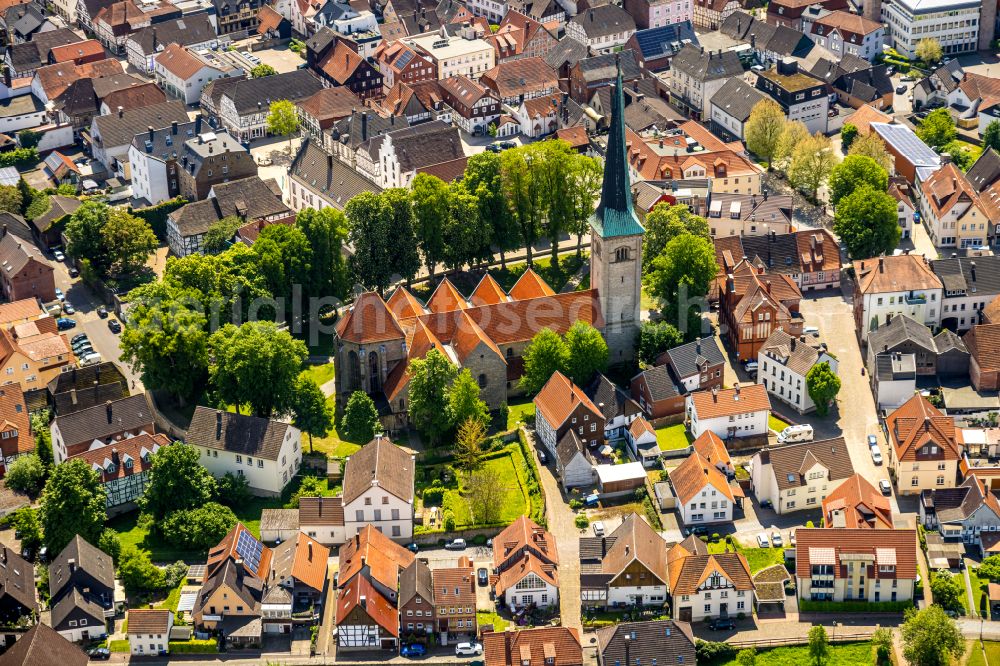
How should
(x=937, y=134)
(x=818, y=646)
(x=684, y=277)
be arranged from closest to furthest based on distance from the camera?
(x=818, y=646) < (x=684, y=277) < (x=937, y=134)

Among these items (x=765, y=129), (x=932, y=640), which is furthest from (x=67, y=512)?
(x=765, y=129)

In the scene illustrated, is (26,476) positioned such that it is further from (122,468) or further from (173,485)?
(173,485)

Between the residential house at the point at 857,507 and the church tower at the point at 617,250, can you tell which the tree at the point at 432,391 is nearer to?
the church tower at the point at 617,250

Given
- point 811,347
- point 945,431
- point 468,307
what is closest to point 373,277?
point 468,307

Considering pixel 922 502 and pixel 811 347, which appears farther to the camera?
pixel 811 347

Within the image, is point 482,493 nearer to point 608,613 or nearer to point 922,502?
point 608,613

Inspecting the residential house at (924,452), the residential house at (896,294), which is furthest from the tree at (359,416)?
the residential house at (896,294)

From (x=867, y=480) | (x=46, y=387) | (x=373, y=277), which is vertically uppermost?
(x=373, y=277)
